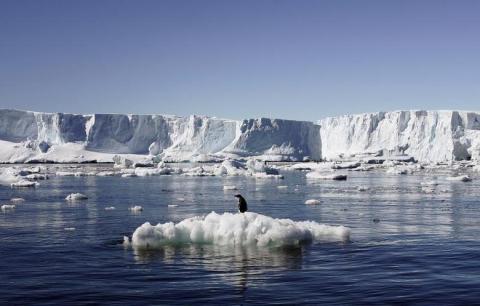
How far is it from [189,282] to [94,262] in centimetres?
367

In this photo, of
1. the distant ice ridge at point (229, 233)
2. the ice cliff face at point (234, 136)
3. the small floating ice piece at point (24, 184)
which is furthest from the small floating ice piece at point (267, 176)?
the ice cliff face at point (234, 136)

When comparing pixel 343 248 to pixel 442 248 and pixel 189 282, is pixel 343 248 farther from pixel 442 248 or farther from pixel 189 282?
→ pixel 189 282

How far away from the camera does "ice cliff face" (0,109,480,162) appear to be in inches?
5221

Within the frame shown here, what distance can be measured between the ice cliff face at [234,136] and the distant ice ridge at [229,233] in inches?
3978

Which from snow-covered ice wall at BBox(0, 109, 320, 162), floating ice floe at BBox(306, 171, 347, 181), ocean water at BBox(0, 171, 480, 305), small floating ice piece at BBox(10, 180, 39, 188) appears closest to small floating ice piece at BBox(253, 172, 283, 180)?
floating ice floe at BBox(306, 171, 347, 181)

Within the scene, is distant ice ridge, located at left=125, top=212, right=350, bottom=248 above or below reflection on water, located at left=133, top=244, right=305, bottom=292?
above

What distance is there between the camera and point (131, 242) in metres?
18.4

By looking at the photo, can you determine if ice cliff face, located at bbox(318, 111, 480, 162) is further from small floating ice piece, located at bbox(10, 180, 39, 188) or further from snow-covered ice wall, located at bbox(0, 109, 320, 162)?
small floating ice piece, located at bbox(10, 180, 39, 188)

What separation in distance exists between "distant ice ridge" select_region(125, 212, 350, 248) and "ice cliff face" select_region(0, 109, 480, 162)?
10103 centimetres

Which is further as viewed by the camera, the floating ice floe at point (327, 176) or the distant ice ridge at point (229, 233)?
the floating ice floe at point (327, 176)

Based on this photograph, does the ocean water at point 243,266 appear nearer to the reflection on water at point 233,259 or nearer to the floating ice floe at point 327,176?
the reflection on water at point 233,259

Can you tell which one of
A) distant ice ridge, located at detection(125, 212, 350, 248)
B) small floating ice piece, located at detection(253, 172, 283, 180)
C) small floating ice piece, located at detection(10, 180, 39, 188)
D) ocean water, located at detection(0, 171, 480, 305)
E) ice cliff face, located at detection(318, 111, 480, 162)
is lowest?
ocean water, located at detection(0, 171, 480, 305)

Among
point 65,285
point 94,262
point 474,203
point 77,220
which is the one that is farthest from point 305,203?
point 65,285

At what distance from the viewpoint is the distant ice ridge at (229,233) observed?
58.3 feet
